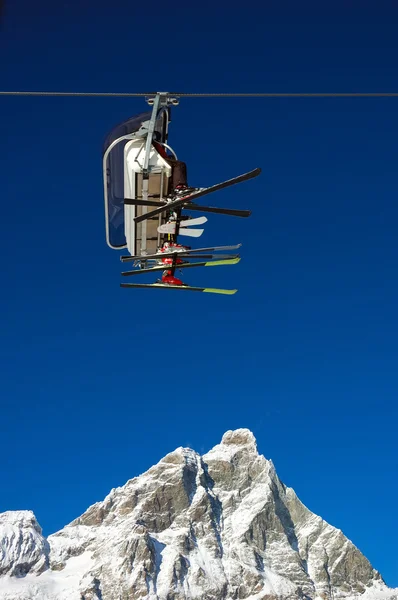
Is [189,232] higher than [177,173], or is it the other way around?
[177,173]

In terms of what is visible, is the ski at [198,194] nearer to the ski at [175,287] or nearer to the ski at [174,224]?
the ski at [174,224]

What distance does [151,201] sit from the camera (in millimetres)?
13172

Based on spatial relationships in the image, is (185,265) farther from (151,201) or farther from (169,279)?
(151,201)

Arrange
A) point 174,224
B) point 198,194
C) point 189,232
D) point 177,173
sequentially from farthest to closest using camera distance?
point 189,232 < point 174,224 < point 177,173 < point 198,194

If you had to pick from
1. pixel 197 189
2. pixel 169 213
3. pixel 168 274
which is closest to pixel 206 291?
pixel 168 274

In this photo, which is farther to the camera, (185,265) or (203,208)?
(185,265)

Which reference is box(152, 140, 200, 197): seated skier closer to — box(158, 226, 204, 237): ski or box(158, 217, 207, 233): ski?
box(158, 217, 207, 233): ski

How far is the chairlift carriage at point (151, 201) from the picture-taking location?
42.9ft

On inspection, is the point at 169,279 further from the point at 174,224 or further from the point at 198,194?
the point at 198,194

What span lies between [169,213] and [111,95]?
4709 mm

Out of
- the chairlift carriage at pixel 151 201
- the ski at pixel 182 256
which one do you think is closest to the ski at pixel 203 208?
the chairlift carriage at pixel 151 201

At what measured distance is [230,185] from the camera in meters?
12.0

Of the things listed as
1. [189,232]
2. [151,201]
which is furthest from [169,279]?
[151,201]

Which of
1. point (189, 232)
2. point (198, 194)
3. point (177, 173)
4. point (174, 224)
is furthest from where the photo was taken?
point (189, 232)
